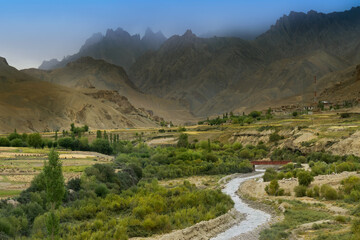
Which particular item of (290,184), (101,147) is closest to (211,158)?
(101,147)

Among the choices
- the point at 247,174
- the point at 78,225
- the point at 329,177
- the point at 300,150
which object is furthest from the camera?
the point at 300,150

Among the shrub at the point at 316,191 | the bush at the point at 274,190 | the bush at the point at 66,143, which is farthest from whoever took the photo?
the bush at the point at 66,143

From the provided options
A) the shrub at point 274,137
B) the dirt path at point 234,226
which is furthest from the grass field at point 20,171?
the shrub at point 274,137

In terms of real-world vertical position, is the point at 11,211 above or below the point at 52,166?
below

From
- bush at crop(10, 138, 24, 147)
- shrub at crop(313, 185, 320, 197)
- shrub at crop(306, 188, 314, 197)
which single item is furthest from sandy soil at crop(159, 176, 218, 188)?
bush at crop(10, 138, 24, 147)

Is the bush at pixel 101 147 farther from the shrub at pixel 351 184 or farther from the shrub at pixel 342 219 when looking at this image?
the shrub at pixel 342 219

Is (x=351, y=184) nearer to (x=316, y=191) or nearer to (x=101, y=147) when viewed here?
(x=316, y=191)

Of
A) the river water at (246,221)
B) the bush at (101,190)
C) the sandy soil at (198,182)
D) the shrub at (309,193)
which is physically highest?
the bush at (101,190)

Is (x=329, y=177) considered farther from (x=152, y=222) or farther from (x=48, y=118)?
(x=48, y=118)

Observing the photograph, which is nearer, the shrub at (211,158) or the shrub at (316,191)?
the shrub at (316,191)

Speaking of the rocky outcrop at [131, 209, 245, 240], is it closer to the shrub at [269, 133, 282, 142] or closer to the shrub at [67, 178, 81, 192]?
the shrub at [67, 178, 81, 192]

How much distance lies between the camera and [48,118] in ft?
622

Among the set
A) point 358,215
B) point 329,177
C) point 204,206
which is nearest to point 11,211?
point 204,206

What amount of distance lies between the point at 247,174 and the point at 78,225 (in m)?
46.0
